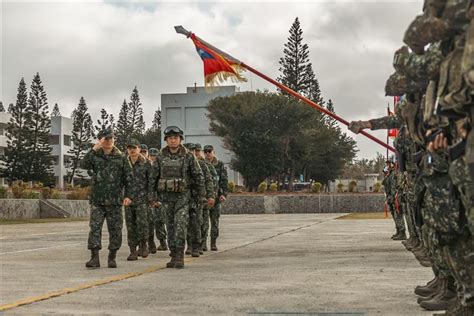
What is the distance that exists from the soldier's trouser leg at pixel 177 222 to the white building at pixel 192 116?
66.2 meters

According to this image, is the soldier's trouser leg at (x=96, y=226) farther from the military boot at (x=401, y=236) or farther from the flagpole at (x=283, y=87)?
the military boot at (x=401, y=236)

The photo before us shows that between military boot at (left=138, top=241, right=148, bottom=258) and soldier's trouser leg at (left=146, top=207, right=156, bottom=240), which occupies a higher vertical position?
soldier's trouser leg at (left=146, top=207, right=156, bottom=240)

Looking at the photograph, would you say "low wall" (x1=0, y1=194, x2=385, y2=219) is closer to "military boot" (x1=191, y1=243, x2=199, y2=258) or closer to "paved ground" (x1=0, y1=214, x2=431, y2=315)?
"paved ground" (x1=0, y1=214, x2=431, y2=315)

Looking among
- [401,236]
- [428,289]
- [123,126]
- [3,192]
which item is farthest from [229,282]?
[123,126]

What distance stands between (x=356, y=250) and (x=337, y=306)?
6.17 metres

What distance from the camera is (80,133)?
80188 millimetres

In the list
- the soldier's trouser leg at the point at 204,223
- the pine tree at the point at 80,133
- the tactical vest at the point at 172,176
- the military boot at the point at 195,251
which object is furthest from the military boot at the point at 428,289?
the pine tree at the point at 80,133

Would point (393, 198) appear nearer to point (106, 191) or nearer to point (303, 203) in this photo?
point (106, 191)

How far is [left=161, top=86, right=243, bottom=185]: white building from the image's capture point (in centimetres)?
7656

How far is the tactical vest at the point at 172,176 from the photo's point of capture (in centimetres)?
938

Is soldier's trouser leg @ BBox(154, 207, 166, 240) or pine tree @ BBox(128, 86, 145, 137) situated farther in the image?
pine tree @ BBox(128, 86, 145, 137)

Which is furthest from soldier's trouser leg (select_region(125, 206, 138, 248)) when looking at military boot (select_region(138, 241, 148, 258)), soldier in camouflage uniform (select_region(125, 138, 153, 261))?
military boot (select_region(138, 241, 148, 258))

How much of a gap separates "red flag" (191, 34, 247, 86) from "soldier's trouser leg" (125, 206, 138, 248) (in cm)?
343

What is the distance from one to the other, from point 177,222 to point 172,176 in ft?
2.02
